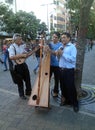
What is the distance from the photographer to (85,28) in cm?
670

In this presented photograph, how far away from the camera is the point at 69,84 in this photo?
595cm

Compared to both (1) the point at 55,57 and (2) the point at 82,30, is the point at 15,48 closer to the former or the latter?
(1) the point at 55,57

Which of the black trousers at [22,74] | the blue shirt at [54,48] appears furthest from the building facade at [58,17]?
the blue shirt at [54,48]

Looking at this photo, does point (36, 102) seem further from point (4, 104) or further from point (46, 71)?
point (4, 104)

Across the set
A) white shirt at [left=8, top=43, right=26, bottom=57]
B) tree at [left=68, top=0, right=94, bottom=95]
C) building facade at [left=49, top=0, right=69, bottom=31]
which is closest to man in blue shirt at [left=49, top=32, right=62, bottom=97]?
tree at [left=68, top=0, right=94, bottom=95]

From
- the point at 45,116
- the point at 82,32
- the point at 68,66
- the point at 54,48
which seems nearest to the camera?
the point at 45,116

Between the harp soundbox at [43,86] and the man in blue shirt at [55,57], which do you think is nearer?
the harp soundbox at [43,86]

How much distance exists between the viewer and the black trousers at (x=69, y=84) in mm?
5883

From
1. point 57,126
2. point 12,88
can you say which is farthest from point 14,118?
point 12,88

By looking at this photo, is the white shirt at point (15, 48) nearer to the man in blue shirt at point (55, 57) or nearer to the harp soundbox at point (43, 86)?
the man in blue shirt at point (55, 57)

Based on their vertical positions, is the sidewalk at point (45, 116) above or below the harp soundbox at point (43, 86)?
below

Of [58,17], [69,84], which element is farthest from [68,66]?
[58,17]

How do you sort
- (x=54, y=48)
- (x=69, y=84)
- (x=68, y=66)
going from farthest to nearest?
(x=54, y=48) < (x=69, y=84) < (x=68, y=66)

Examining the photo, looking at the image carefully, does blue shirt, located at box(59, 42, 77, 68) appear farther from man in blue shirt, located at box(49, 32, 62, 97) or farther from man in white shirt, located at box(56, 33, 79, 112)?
man in blue shirt, located at box(49, 32, 62, 97)
